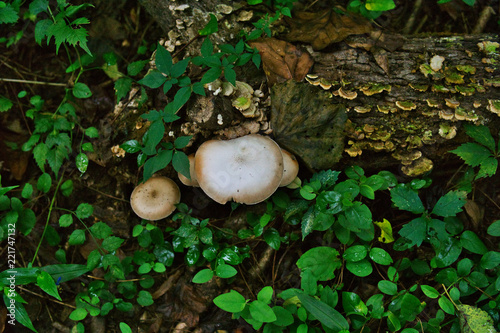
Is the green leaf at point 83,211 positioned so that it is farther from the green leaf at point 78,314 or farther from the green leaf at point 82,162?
the green leaf at point 78,314

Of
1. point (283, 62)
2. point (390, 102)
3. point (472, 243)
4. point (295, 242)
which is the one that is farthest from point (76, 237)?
point (472, 243)

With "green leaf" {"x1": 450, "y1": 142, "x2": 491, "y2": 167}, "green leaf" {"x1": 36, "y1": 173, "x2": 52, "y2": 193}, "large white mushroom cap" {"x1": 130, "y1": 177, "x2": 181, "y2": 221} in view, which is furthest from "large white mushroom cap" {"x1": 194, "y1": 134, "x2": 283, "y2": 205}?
"green leaf" {"x1": 36, "y1": 173, "x2": 52, "y2": 193}

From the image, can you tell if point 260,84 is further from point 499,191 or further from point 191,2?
point 499,191

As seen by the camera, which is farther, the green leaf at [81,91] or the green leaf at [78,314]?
the green leaf at [81,91]

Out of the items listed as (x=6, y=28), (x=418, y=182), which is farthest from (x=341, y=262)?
(x=6, y=28)

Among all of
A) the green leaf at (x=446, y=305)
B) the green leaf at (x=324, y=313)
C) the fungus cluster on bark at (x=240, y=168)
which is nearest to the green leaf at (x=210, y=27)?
the fungus cluster on bark at (x=240, y=168)
